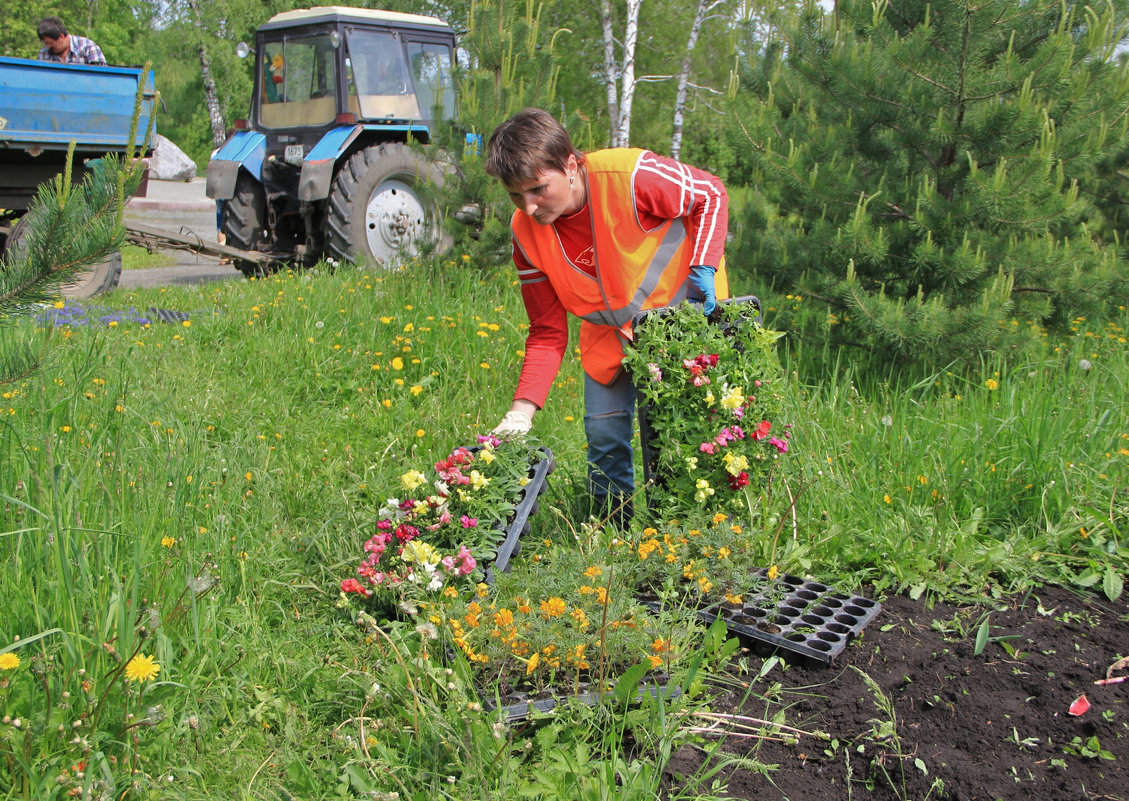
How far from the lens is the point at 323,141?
7410 mm

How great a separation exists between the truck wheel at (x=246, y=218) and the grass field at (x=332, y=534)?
341 centimetres

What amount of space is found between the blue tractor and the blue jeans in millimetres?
4561

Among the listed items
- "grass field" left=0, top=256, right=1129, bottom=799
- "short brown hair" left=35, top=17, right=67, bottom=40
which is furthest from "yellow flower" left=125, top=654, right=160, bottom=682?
"short brown hair" left=35, top=17, right=67, bottom=40

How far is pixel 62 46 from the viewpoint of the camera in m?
7.43

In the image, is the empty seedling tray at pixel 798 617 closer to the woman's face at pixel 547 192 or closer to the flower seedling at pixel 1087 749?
the flower seedling at pixel 1087 749

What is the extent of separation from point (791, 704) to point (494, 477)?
106cm

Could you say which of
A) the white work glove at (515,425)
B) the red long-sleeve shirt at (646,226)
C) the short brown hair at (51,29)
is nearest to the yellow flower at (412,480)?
the white work glove at (515,425)

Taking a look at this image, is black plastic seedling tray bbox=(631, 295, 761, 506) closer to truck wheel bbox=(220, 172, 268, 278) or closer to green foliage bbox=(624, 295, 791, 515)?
green foliage bbox=(624, 295, 791, 515)

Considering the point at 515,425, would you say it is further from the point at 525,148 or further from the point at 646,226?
the point at 525,148

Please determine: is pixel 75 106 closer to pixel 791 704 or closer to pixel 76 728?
pixel 76 728

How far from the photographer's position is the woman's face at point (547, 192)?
2.43 m

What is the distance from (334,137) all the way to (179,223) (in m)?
9.10

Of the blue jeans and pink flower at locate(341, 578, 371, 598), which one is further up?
the blue jeans

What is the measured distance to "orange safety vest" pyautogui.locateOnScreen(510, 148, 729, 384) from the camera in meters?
2.68
